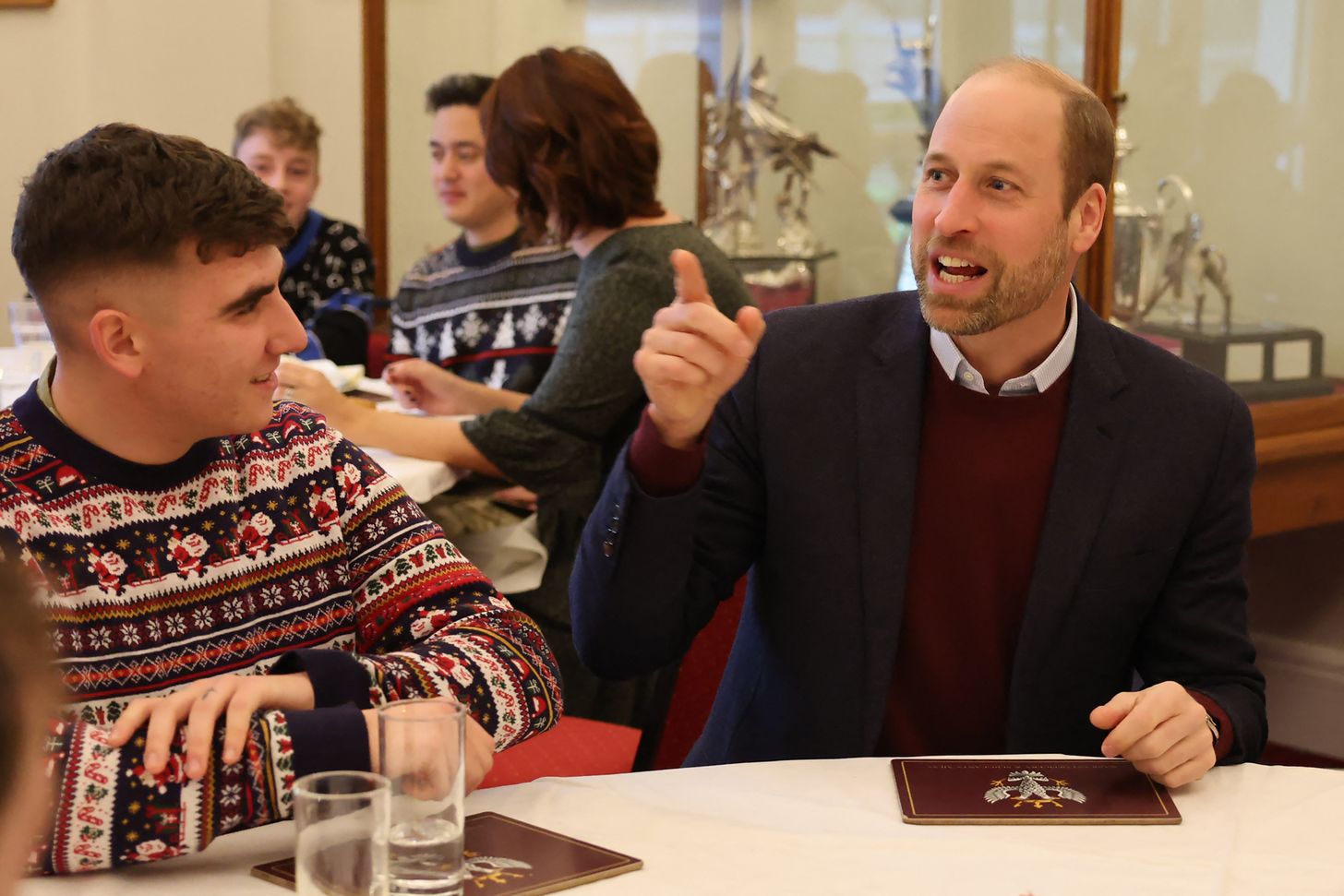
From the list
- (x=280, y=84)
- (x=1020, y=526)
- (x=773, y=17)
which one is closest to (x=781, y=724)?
(x=1020, y=526)

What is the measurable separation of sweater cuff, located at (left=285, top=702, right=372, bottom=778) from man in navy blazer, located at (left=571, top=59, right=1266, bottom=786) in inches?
18.7

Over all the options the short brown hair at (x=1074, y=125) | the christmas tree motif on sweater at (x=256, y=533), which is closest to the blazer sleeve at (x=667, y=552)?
the christmas tree motif on sweater at (x=256, y=533)

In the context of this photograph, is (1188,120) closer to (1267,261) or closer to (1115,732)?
(1267,261)

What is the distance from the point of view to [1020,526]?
1.86m

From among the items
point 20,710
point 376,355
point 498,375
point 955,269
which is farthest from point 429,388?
point 20,710

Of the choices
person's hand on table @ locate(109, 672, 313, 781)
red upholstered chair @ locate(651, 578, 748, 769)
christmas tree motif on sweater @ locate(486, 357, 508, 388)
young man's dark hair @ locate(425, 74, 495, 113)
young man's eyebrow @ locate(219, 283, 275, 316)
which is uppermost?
young man's dark hair @ locate(425, 74, 495, 113)

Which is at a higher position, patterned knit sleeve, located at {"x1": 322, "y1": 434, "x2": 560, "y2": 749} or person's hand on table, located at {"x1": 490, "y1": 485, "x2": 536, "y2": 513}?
patterned knit sleeve, located at {"x1": 322, "y1": 434, "x2": 560, "y2": 749}

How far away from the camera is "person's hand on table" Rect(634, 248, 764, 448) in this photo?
1.51 meters

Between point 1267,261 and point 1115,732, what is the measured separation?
2.78 meters

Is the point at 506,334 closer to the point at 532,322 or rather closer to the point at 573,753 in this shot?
the point at 532,322

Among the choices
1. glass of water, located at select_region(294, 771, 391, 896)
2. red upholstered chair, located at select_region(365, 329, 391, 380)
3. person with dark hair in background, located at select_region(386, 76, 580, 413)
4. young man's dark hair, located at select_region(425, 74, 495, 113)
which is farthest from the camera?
red upholstered chair, located at select_region(365, 329, 391, 380)

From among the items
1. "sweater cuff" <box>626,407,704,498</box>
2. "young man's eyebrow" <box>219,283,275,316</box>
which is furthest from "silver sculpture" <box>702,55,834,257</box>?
"young man's eyebrow" <box>219,283,275,316</box>

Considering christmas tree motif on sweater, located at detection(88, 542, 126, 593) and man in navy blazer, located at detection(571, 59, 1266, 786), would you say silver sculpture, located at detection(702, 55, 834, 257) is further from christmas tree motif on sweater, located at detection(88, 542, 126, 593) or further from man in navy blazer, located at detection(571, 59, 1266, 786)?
christmas tree motif on sweater, located at detection(88, 542, 126, 593)

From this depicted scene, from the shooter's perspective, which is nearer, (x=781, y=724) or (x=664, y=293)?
(x=781, y=724)
